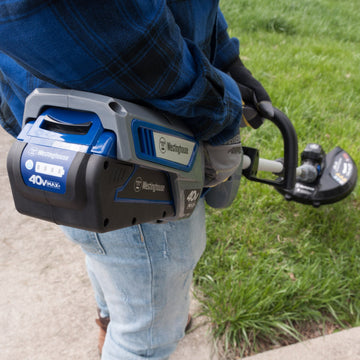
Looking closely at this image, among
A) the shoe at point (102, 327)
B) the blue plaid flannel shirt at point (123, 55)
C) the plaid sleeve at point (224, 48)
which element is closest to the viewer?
the blue plaid flannel shirt at point (123, 55)

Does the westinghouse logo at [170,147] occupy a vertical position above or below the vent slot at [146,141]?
below

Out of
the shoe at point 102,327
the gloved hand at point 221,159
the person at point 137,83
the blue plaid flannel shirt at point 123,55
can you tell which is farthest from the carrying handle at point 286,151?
the shoe at point 102,327

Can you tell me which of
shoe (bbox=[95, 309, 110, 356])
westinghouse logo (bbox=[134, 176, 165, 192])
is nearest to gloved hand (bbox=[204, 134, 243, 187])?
westinghouse logo (bbox=[134, 176, 165, 192])

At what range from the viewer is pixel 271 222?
7.51 feet

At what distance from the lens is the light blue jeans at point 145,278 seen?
93cm

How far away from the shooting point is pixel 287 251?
6.97ft

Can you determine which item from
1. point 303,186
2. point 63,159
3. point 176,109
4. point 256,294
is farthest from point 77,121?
point 303,186

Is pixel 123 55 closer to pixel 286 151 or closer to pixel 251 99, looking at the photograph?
pixel 251 99

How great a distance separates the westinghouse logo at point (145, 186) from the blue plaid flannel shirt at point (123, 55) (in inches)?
6.2

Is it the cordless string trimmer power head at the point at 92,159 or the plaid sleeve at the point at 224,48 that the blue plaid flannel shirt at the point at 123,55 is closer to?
the cordless string trimmer power head at the point at 92,159

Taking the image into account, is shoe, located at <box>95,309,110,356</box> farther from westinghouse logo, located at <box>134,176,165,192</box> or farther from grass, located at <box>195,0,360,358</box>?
westinghouse logo, located at <box>134,176,165,192</box>

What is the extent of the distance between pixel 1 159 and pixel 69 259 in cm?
117

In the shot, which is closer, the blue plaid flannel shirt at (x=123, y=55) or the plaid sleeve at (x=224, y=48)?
the blue plaid flannel shirt at (x=123, y=55)

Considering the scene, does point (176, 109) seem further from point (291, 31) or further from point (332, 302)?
point (291, 31)
